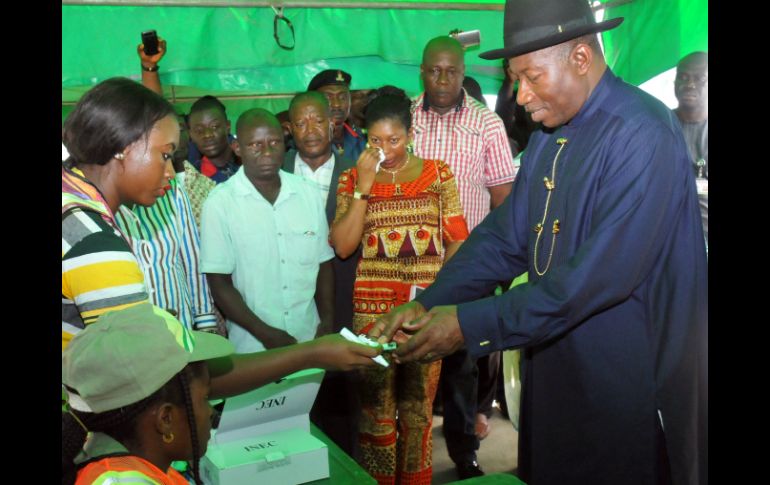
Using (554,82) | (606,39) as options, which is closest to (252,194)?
(554,82)

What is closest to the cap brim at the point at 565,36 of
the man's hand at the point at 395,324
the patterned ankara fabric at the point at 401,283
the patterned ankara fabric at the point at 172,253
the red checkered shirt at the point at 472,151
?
the man's hand at the point at 395,324

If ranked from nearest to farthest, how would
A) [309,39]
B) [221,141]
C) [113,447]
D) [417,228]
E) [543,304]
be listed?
[113,447], [543,304], [417,228], [221,141], [309,39]

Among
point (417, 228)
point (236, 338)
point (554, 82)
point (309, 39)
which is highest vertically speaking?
point (309, 39)

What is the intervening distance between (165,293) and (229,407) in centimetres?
115

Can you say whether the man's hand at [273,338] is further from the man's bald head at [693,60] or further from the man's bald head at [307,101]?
the man's bald head at [693,60]

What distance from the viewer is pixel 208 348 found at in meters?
1.99

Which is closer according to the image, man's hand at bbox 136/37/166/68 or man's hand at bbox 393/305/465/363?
man's hand at bbox 393/305/465/363

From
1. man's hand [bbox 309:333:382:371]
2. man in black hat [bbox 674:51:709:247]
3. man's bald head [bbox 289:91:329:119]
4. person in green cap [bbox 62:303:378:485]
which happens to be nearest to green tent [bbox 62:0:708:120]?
man in black hat [bbox 674:51:709:247]

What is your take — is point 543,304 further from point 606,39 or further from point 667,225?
point 606,39

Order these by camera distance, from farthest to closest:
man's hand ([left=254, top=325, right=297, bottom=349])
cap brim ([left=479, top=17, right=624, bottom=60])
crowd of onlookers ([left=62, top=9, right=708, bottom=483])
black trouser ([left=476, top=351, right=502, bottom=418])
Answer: black trouser ([left=476, top=351, right=502, bottom=418]) < man's hand ([left=254, top=325, right=297, bottom=349]) < cap brim ([left=479, top=17, right=624, bottom=60]) < crowd of onlookers ([left=62, top=9, right=708, bottom=483])

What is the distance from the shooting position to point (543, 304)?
7.58 feet

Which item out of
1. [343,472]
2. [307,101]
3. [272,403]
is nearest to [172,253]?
[272,403]

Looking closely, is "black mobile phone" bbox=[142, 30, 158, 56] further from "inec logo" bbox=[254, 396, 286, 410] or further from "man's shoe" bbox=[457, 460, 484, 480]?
"man's shoe" bbox=[457, 460, 484, 480]

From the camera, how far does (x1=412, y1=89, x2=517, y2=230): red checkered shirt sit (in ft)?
15.6
